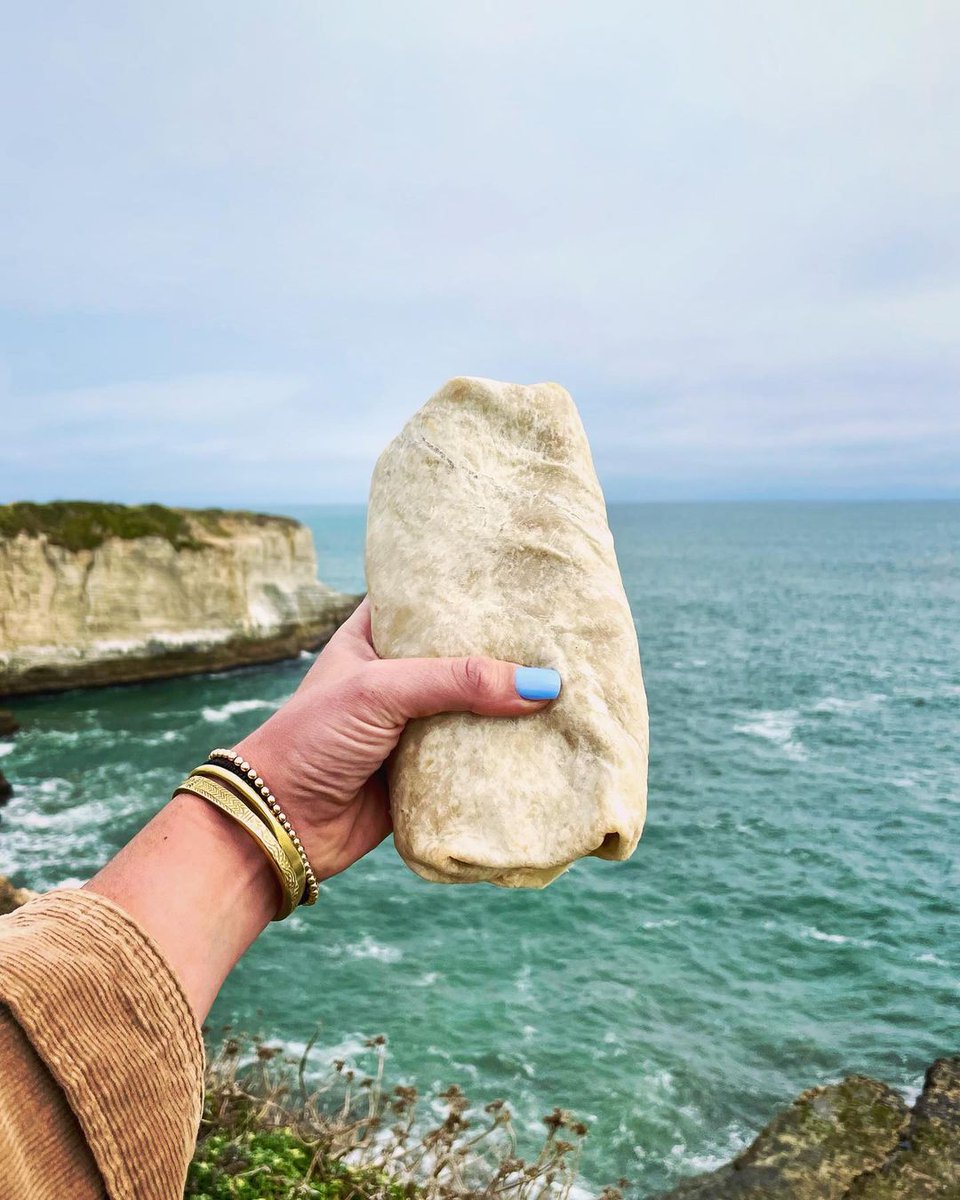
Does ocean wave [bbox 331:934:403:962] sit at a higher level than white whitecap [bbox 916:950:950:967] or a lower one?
higher

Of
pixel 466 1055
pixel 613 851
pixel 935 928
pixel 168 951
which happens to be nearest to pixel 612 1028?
pixel 466 1055

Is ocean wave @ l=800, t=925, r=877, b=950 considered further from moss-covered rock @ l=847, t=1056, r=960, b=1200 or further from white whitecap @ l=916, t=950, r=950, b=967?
moss-covered rock @ l=847, t=1056, r=960, b=1200

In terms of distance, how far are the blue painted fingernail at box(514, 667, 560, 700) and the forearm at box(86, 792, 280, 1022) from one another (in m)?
1.01

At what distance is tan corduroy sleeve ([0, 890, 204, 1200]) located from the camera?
170cm

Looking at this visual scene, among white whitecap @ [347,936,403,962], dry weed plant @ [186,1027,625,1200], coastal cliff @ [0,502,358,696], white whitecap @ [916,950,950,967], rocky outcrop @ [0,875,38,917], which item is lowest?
white whitecap @ [916,950,950,967]

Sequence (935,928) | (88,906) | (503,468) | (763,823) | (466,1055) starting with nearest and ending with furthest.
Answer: (88,906), (503,468), (466,1055), (935,928), (763,823)

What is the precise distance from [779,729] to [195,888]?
1232 inches

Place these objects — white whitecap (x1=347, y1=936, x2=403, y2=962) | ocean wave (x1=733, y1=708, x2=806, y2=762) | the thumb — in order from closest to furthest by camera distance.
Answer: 1. the thumb
2. white whitecap (x1=347, y1=936, x2=403, y2=962)
3. ocean wave (x1=733, y1=708, x2=806, y2=762)

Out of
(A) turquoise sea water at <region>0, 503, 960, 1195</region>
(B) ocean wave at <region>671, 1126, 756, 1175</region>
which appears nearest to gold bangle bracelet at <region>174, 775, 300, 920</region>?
(A) turquoise sea water at <region>0, 503, 960, 1195</region>

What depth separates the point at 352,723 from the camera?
296 centimetres

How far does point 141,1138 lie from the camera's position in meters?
1.84

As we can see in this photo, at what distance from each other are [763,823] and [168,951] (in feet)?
71.1

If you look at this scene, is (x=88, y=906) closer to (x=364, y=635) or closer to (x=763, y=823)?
(x=364, y=635)

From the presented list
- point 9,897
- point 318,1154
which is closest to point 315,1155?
point 318,1154
